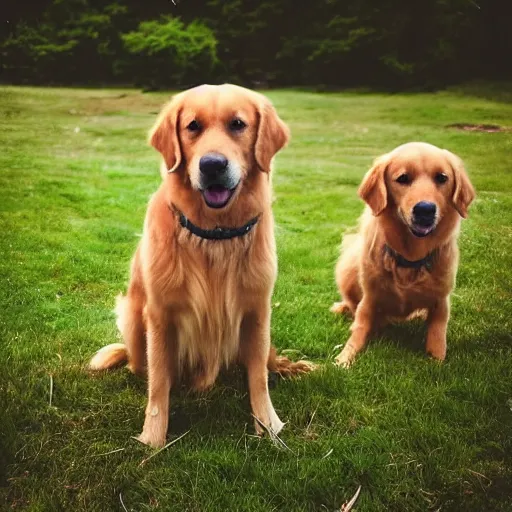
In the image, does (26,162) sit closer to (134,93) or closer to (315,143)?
(134,93)

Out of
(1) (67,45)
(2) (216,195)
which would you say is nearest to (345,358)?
(2) (216,195)

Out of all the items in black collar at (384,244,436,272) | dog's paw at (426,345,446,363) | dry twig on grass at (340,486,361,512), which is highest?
black collar at (384,244,436,272)

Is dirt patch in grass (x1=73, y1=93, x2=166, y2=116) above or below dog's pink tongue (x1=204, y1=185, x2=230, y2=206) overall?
above

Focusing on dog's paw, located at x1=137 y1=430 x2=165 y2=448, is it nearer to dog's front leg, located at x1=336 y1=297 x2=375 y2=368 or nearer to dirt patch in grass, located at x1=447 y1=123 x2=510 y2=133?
dog's front leg, located at x1=336 y1=297 x2=375 y2=368

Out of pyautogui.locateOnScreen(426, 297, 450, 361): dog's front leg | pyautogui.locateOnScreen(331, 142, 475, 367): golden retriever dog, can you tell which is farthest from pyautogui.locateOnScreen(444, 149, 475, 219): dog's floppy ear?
pyautogui.locateOnScreen(426, 297, 450, 361): dog's front leg

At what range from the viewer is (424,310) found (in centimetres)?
314

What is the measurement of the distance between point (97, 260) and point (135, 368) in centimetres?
107

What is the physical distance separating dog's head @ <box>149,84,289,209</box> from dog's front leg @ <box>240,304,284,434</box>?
1.68 ft

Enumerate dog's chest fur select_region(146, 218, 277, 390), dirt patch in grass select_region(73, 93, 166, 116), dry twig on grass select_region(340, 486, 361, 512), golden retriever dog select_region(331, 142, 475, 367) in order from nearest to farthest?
dry twig on grass select_region(340, 486, 361, 512) → dog's chest fur select_region(146, 218, 277, 390) → golden retriever dog select_region(331, 142, 475, 367) → dirt patch in grass select_region(73, 93, 166, 116)

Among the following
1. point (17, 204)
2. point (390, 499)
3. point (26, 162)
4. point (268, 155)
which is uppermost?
point (268, 155)

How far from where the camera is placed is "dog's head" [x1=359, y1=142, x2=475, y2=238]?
2563 millimetres

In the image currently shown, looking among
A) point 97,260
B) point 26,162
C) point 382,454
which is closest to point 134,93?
point 26,162

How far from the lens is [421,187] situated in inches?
102

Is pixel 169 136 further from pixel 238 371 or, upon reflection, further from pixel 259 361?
pixel 238 371
